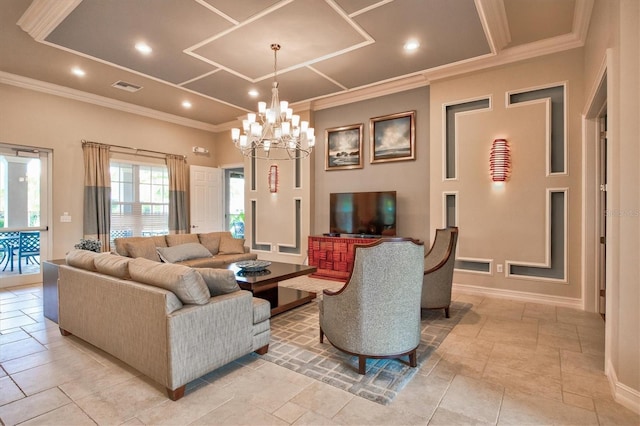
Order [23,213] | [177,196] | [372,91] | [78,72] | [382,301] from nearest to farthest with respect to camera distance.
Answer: [382,301], [78,72], [23,213], [372,91], [177,196]

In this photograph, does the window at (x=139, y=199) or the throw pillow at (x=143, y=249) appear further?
the window at (x=139, y=199)

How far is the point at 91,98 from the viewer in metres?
5.78

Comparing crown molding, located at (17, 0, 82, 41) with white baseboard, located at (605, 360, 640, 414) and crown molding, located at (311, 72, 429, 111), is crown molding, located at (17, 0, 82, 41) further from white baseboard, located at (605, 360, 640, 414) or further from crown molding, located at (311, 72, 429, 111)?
white baseboard, located at (605, 360, 640, 414)

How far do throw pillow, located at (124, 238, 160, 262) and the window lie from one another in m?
1.98

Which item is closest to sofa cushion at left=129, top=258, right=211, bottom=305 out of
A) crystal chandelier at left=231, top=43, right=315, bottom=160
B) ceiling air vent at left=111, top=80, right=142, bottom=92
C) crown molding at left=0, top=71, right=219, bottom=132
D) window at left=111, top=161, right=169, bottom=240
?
crystal chandelier at left=231, top=43, right=315, bottom=160

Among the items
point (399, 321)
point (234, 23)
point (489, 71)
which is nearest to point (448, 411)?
point (399, 321)

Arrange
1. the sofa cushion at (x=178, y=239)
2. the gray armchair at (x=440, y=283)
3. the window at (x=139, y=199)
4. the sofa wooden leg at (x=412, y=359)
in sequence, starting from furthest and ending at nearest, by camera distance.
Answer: the window at (x=139, y=199)
the sofa cushion at (x=178, y=239)
the gray armchair at (x=440, y=283)
the sofa wooden leg at (x=412, y=359)

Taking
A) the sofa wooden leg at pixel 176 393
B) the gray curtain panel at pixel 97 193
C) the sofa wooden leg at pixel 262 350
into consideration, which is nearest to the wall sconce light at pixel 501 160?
the sofa wooden leg at pixel 262 350

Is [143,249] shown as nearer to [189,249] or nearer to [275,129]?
[189,249]

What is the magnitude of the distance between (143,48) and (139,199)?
346 centimetres

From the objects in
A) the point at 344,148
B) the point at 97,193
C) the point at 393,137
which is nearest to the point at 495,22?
the point at 393,137

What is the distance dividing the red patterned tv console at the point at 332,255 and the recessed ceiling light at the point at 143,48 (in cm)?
360

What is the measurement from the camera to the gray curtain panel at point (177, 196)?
22.7 ft

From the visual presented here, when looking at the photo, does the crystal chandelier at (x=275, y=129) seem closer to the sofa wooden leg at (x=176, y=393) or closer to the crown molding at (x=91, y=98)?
the sofa wooden leg at (x=176, y=393)
